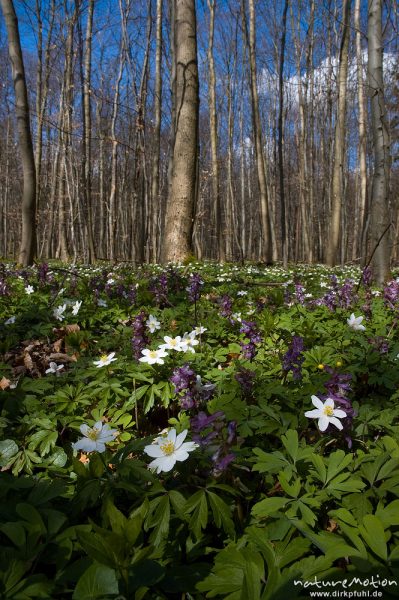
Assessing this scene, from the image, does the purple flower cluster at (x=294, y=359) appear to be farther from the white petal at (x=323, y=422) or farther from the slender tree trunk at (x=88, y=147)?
the slender tree trunk at (x=88, y=147)

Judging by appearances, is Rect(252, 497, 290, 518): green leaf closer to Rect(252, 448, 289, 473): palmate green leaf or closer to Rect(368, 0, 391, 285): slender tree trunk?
Rect(252, 448, 289, 473): palmate green leaf

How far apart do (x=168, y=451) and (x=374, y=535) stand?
63cm

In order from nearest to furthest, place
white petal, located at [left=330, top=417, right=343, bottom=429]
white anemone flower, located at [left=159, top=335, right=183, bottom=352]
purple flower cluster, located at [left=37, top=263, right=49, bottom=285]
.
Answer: white petal, located at [left=330, top=417, right=343, bottom=429]
white anemone flower, located at [left=159, top=335, right=183, bottom=352]
purple flower cluster, located at [left=37, top=263, right=49, bottom=285]

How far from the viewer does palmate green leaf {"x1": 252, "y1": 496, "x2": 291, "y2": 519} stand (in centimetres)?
110

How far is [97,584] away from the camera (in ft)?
2.81

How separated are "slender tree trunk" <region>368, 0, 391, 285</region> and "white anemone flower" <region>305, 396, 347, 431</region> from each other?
4.94 meters

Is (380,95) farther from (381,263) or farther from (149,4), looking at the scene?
(149,4)

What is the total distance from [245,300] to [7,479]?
133 inches

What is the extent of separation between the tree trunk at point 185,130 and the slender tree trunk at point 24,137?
3.13m

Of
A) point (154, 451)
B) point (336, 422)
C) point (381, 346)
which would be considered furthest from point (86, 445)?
point (381, 346)

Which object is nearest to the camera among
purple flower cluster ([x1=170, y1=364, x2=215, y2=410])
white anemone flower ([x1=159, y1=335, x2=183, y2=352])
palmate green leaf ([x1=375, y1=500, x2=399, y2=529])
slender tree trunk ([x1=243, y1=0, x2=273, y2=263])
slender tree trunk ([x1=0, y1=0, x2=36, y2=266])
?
palmate green leaf ([x1=375, y1=500, x2=399, y2=529])

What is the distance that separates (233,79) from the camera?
22.0 metres

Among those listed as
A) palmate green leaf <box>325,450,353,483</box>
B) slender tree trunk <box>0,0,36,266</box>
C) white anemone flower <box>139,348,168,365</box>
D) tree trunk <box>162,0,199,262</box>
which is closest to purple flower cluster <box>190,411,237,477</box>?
palmate green leaf <box>325,450,353,483</box>

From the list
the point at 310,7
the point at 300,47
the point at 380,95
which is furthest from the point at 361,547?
the point at 300,47
